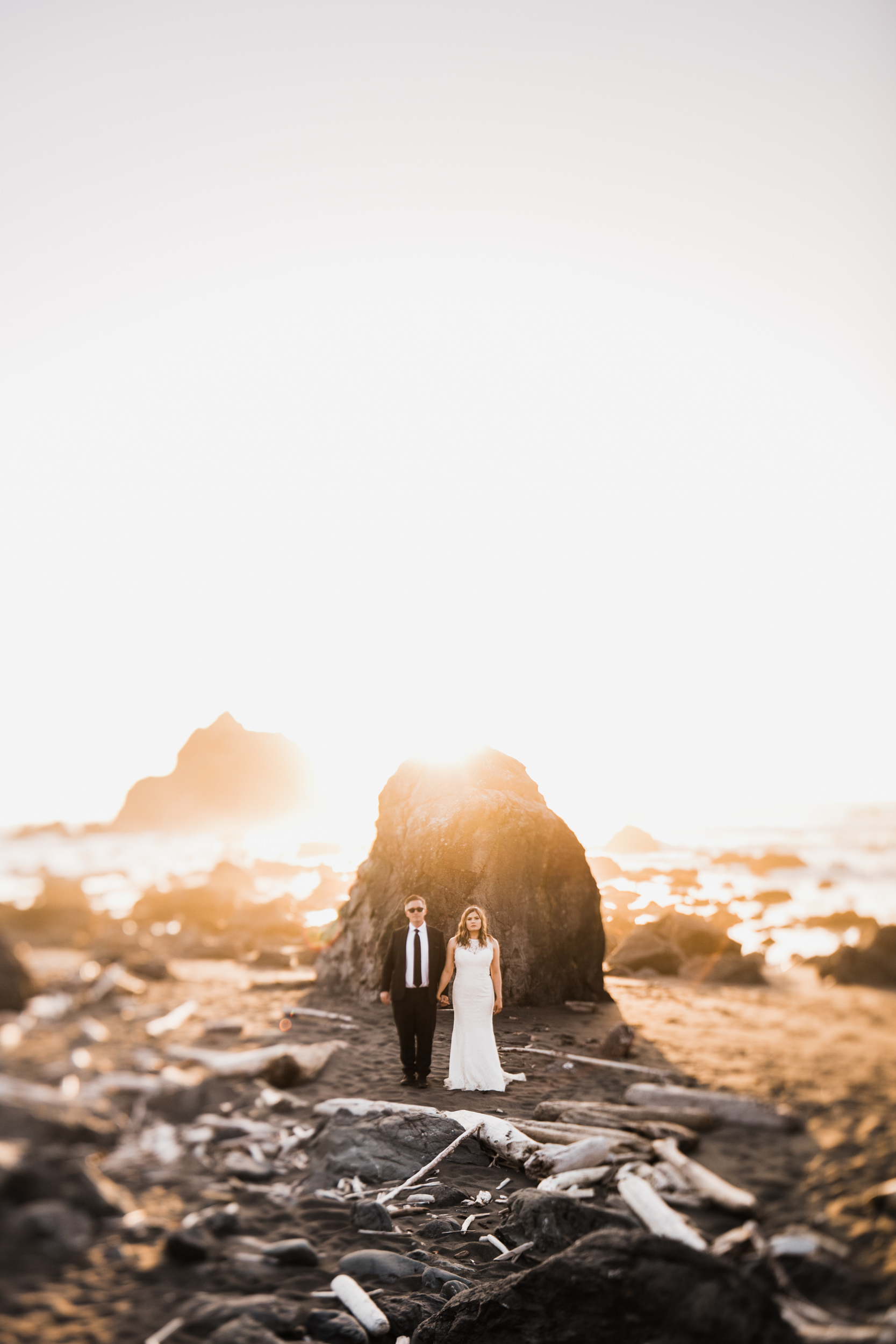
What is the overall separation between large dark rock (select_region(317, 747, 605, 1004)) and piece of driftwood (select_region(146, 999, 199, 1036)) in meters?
5.21

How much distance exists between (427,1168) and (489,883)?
12.2ft

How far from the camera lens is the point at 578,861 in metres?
8.62

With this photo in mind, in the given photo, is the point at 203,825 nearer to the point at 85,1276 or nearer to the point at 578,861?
the point at 85,1276

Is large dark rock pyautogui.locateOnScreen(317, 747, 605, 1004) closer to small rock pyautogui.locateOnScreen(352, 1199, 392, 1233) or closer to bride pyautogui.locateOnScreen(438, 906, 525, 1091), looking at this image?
bride pyautogui.locateOnScreen(438, 906, 525, 1091)

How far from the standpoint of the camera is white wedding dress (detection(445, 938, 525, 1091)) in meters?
5.31

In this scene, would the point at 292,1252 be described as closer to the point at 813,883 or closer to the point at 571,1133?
the point at 813,883

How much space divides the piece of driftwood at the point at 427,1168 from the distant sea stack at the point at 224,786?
2190 millimetres

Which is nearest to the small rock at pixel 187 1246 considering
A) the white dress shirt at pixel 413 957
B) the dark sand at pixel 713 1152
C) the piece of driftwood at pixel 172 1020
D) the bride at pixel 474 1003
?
the dark sand at pixel 713 1152

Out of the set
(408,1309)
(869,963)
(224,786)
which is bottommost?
(408,1309)

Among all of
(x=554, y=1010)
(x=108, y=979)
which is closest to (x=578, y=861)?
(x=554, y=1010)

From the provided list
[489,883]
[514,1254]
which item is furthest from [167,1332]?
[489,883]

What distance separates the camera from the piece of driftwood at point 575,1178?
342cm

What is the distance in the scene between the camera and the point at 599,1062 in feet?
15.6

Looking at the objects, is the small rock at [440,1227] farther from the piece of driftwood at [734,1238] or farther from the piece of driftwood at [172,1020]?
the piece of driftwood at [172,1020]
